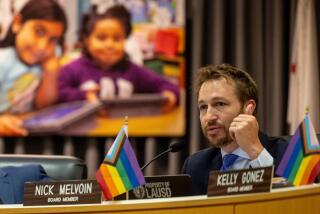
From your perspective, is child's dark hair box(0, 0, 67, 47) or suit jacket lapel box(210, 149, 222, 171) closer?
suit jacket lapel box(210, 149, 222, 171)

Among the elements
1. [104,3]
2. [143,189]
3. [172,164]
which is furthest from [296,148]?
[104,3]

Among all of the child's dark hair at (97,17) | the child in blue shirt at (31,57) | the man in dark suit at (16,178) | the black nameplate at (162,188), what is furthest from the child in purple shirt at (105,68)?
the black nameplate at (162,188)

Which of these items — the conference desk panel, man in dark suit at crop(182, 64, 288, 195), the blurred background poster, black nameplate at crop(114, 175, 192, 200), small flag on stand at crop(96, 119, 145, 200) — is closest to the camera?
the conference desk panel

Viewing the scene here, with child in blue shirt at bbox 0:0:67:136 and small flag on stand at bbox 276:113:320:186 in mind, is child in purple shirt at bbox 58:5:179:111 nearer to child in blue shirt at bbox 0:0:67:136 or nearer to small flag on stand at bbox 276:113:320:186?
child in blue shirt at bbox 0:0:67:136

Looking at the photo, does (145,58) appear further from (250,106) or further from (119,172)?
(119,172)

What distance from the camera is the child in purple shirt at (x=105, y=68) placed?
3717 mm

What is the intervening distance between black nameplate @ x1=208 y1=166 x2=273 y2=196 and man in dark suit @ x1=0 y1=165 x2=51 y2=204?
97 centimetres

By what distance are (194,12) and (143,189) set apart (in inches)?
94.1

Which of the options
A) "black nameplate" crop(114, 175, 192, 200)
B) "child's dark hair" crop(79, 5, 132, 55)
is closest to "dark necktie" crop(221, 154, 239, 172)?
"black nameplate" crop(114, 175, 192, 200)

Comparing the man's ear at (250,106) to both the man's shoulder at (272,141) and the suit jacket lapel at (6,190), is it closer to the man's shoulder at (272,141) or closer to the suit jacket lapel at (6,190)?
the man's shoulder at (272,141)

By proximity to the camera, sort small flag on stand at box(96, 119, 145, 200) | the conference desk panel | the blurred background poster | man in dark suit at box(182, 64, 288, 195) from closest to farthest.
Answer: the conference desk panel → small flag on stand at box(96, 119, 145, 200) → man in dark suit at box(182, 64, 288, 195) → the blurred background poster

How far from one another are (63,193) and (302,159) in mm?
668

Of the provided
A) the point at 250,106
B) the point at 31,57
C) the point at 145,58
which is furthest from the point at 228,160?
the point at 31,57

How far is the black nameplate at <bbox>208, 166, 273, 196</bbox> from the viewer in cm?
137
